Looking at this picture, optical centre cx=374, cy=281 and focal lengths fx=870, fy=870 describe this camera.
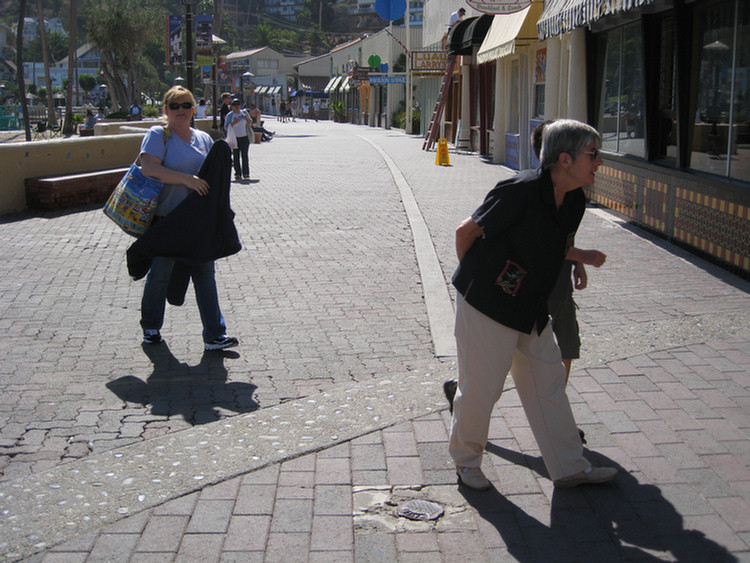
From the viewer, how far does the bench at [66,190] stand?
490 inches

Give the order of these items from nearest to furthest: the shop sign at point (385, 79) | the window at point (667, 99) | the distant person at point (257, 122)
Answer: the window at point (667, 99), the distant person at point (257, 122), the shop sign at point (385, 79)

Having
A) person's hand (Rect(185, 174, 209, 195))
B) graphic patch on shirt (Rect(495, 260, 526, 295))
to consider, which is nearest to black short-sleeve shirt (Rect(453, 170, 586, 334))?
graphic patch on shirt (Rect(495, 260, 526, 295))

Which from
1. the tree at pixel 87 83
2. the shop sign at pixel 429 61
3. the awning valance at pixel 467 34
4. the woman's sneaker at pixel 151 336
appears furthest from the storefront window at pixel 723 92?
the tree at pixel 87 83

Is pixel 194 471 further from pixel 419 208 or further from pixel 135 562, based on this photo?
pixel 419 208

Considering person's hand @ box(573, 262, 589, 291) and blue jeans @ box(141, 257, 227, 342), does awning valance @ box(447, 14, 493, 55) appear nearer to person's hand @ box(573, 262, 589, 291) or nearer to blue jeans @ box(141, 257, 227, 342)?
blue jeans @ box(141, 257, 227, 342)

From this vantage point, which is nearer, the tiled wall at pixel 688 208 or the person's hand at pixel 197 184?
the person's hand at pixel 197 184

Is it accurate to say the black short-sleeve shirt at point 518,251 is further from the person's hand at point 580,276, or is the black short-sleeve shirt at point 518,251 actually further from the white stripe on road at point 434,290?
the white stripe on road at point 434,290

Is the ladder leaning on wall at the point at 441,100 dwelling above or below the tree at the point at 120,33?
below

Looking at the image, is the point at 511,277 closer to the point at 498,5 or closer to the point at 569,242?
the point at 569,242

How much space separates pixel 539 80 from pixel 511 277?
1416 centimetres

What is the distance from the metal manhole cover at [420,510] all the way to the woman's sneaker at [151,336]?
280 centimetres

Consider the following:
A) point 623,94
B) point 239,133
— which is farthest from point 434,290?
point 239,133

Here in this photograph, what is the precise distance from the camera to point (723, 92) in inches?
327

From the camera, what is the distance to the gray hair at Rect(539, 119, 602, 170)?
338 cm
